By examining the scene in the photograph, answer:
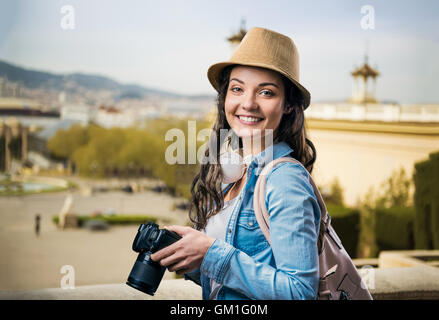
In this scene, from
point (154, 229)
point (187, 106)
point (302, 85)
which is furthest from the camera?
point (187, 106)

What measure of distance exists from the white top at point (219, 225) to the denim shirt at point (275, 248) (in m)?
0.04

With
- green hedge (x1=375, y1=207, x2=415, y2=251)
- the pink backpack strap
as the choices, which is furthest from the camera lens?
green hedge (x1=375, y1=207, x2=415, y2=251)

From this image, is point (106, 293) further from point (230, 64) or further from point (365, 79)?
point (365, 79)

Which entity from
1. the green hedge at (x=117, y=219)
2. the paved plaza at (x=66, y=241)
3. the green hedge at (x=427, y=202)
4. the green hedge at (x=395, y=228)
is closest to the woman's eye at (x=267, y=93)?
the green hedge at (x=427, y=202)

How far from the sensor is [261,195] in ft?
3.67

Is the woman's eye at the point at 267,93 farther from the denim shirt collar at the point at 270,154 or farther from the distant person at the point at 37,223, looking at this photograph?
the distant person at the point at 37,223

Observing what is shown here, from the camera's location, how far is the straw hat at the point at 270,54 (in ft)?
3.89

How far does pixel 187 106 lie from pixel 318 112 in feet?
72.0

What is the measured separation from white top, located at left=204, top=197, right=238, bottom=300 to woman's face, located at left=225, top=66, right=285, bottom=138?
0.18m

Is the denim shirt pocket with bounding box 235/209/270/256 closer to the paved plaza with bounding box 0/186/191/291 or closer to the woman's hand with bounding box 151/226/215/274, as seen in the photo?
the woman's hand with bounding box 151/226/215/274

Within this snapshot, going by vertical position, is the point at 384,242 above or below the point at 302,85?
below
